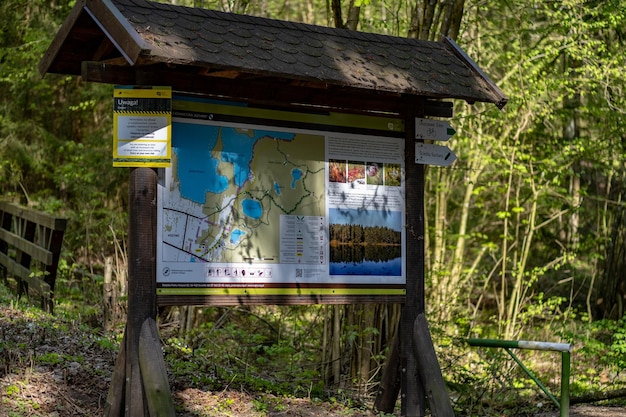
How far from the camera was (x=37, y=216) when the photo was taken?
9203 millimetres

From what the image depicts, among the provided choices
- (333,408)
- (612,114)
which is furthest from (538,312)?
(333,408)

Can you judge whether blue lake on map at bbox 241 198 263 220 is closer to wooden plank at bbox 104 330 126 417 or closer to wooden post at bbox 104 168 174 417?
wooden post at bbox 104 168 174 417

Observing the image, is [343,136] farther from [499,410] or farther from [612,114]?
[612,114]

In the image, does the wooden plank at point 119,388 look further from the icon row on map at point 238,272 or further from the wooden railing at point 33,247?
the wooden railing at point 33,247

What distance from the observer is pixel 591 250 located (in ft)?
48.7

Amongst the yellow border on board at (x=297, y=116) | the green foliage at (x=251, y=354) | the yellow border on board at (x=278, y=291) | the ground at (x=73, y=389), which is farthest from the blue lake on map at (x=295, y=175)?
the green foliage at (x=251, y=354)

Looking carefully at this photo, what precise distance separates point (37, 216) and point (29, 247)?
435 mm

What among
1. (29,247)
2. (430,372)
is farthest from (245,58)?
(29,247)

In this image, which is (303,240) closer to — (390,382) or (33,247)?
(390,382)

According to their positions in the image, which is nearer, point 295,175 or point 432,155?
point 295,175

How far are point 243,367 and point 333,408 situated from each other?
206 centimetres

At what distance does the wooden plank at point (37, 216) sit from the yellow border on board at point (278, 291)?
3.60 m

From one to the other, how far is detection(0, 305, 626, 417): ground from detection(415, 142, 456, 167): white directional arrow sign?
219 cm

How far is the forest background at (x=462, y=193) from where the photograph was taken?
29.9 feet
